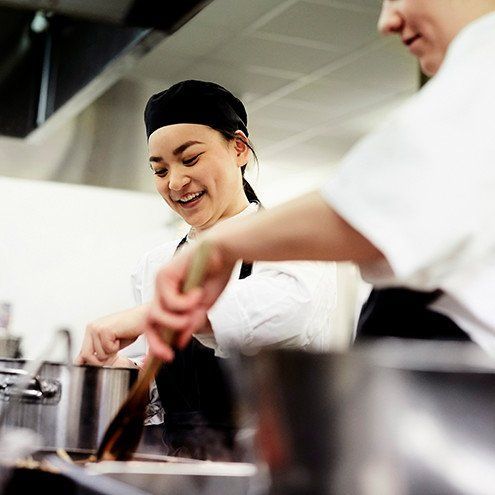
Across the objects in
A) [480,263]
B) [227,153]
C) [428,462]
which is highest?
[227,153]

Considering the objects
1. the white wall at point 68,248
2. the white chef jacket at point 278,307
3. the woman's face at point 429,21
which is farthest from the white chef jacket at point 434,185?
the white wall at point 68,248

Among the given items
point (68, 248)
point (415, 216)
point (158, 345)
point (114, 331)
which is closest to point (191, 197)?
point (114, 331)

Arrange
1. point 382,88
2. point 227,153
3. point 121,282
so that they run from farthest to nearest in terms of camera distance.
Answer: point 121,282 → point 382,88 → point 227,153

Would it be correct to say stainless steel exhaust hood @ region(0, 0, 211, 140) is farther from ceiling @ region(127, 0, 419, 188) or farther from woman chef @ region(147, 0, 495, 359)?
woman chef @ region(147, 0, 495, 359)

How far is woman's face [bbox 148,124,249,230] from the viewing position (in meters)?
2.14

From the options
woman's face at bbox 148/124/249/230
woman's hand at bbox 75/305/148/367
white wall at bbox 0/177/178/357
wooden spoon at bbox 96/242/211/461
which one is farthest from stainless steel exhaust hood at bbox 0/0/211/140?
white wall at bbox 0/177/178/357

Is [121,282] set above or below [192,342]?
above

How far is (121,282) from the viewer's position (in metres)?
7.54

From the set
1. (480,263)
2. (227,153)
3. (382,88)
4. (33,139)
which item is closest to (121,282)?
(33,139)

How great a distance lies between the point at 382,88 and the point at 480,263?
442 centimetres

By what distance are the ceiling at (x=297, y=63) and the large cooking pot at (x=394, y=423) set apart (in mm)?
3446

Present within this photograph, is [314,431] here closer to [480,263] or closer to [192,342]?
[480,263]

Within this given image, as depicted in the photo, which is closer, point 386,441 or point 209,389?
point 386,441

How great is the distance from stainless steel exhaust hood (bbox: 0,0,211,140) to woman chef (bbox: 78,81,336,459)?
378mm
